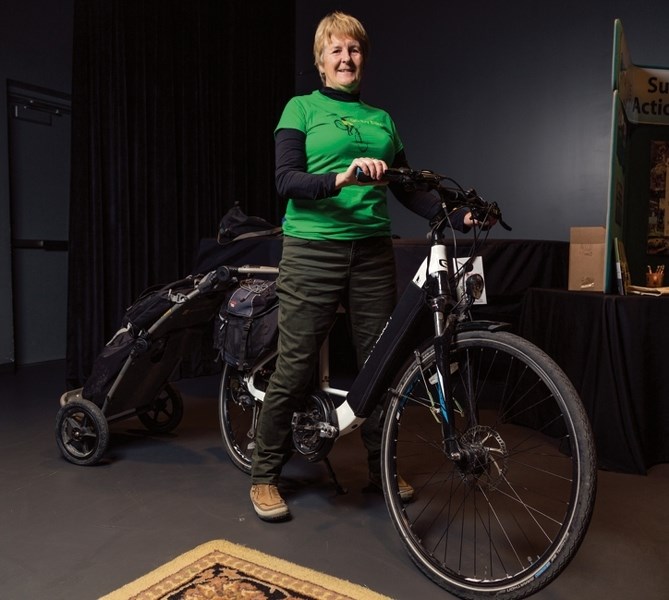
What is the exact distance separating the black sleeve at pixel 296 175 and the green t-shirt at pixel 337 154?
0.03 metres

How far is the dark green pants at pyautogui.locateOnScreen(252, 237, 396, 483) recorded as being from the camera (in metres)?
1.76

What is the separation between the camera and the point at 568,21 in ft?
13.1

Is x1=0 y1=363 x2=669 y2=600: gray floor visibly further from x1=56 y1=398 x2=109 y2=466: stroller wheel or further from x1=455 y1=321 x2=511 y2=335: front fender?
x1=455 y1=321 x2=511 y2=335: front fender

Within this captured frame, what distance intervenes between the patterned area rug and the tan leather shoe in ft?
0.68

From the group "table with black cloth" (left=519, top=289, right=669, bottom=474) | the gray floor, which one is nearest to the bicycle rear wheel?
the gray floor

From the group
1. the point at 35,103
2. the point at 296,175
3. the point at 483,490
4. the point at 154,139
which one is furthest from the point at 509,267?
the point at 35,103

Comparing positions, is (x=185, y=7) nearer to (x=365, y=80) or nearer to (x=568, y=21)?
(x=365, y=80)

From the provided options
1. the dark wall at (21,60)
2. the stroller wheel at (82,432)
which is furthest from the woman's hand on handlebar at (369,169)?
the dark wall at (21,60)

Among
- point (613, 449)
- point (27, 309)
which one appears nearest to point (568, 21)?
point (613, 449)

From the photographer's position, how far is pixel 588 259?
2.66 m

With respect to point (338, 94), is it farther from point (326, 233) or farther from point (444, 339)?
point (444, 339)

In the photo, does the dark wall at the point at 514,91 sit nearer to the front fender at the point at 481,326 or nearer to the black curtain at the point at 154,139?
the black curtain at the point at 154,139

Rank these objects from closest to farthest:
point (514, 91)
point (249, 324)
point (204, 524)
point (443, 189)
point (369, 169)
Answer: point (369, 169) < point (443, 189) < point (204, 524) < point (249, 324) < point (514, 91)

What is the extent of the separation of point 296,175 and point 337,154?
0.16 m
